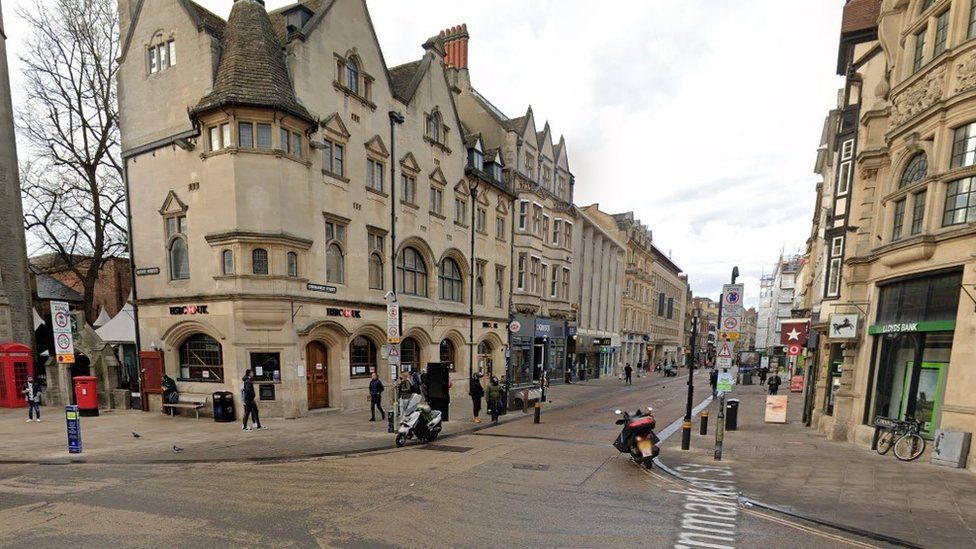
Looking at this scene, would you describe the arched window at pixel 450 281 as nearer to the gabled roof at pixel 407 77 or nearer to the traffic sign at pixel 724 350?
the gabled roof at pixel 407 77

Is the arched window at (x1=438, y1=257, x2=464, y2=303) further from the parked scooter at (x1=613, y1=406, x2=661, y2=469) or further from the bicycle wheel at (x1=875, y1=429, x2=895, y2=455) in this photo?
the bicycle wheel at (x1=875, y1=429, x2=895, y2=455)

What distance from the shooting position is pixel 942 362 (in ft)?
33.7

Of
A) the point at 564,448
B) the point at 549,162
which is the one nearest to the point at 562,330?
the point at 549,162

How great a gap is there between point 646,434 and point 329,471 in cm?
678

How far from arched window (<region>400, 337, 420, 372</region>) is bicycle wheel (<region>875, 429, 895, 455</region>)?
16.5 meters

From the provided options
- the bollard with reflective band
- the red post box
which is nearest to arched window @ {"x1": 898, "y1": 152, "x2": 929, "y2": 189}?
the bollard with reflective band

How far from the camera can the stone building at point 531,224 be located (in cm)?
2814

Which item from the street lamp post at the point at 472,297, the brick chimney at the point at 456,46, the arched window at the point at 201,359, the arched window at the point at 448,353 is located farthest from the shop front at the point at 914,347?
the brick chimney at the point at 456,46

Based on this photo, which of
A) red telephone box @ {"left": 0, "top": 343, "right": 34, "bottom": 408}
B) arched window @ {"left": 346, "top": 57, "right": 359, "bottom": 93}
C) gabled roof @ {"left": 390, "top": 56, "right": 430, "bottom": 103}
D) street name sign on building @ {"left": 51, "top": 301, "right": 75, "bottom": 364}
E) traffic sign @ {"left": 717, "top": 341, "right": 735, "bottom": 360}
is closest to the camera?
traffic sign @ {"left": 717, "top": 341, "right": 735, "bottom": 360}

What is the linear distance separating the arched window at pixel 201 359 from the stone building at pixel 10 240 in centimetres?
1032

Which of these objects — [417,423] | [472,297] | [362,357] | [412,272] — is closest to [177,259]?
[362,357]

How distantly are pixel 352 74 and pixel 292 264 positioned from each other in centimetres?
835

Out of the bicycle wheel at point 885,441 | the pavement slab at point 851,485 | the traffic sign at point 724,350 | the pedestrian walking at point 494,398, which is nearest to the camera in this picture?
the pavement slab at point 851,485

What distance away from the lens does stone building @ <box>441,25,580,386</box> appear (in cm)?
2814
